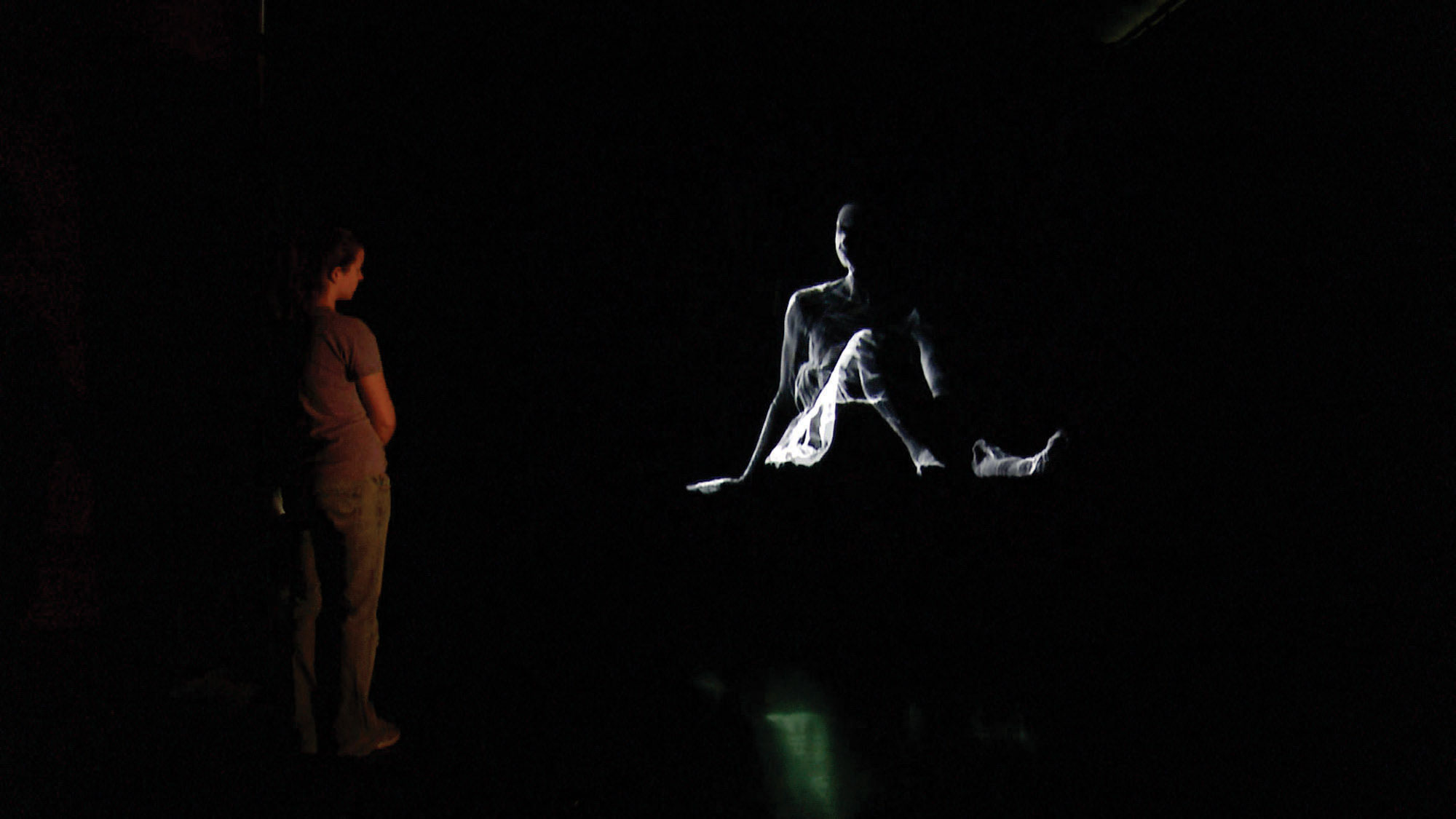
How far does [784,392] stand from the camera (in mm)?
2848

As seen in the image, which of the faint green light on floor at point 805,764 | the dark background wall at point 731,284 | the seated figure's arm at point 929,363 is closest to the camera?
the faint green light on floor at point 805,764

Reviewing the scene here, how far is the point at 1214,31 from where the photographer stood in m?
2.63

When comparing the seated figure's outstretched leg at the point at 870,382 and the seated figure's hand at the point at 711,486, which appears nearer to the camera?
the seated figure's outstretched leg at the point at 870,382

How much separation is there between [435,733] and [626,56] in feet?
8.18

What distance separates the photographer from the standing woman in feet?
5.89

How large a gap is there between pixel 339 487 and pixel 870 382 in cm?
180

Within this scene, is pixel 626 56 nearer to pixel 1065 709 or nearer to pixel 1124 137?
pixel 1124 137

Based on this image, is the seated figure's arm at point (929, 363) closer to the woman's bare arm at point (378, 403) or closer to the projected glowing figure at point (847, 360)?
the projected glowing figure at point (847, 360)

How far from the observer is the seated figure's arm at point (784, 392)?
2.84 metres

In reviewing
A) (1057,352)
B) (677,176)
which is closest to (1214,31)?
(1057,352)

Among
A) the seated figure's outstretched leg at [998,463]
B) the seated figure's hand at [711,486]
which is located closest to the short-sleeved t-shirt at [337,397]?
the seated figure's hand at [711,486]

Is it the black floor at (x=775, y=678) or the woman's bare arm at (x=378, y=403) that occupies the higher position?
the woman's bare arm at (x=378, y=403)

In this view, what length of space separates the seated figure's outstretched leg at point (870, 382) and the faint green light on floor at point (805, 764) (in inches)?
39.9

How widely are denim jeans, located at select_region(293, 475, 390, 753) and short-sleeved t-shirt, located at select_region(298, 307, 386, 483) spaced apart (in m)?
0.05
